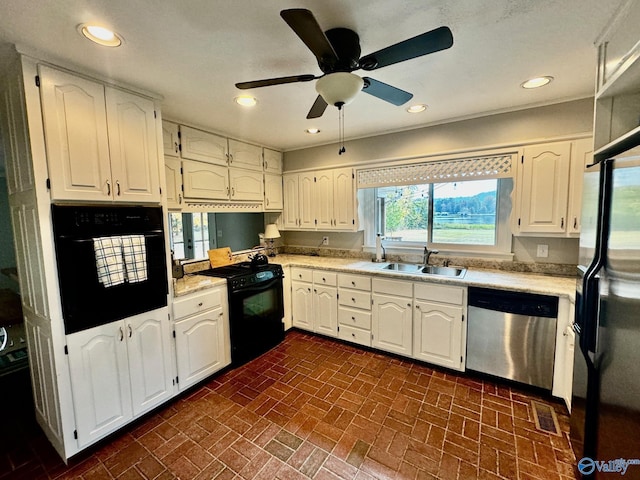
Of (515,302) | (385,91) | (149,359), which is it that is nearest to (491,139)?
(515,302)

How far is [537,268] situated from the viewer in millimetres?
2650

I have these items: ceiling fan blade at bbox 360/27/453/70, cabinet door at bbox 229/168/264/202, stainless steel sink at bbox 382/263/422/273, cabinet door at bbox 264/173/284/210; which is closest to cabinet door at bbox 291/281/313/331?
stainless steel sink at bbox 382/263/422/273

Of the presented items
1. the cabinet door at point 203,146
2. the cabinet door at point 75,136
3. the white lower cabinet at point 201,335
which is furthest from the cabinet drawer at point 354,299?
the cabinet door at point 75,136

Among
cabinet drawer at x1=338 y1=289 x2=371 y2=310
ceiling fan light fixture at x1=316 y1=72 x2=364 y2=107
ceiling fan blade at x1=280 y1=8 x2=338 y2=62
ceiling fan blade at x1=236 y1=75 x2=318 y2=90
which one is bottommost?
cabinet drawer at x1=338 y1=289 x2=371 y2=310

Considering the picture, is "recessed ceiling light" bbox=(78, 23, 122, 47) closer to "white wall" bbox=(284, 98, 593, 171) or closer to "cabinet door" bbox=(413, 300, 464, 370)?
"white wall" bbox=(284, 98, 593, 171)

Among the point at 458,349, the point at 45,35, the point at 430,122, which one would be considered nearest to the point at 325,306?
the point at 458,349

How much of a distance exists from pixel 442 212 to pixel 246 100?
2.34 meters

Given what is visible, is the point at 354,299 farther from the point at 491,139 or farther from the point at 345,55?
the point at 345,55

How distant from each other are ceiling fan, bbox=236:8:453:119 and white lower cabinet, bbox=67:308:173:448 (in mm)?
1778

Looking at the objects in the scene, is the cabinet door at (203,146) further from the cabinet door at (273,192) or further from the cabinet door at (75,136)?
the cabinet door at (75,136)

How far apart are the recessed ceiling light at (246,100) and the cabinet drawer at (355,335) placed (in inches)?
95.3

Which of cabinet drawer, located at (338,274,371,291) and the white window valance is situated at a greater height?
the white window valance

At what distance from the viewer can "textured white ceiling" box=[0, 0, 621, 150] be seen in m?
1.24

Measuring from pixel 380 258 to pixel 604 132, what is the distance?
2190 mm
